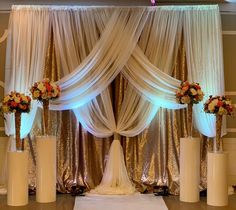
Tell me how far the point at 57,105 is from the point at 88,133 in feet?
1.84

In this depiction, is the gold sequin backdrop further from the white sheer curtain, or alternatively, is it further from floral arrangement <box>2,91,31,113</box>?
floral arrangement <box>2,91,31,113</box>

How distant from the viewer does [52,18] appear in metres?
5.47

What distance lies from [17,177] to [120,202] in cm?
124

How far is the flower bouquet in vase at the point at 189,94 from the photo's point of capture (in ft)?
16.2

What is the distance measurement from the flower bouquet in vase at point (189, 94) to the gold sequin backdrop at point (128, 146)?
471mm

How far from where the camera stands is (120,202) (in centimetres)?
486

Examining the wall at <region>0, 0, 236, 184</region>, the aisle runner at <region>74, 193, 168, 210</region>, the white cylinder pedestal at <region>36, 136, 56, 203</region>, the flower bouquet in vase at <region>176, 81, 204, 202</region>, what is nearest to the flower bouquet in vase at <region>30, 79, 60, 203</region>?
the white cylinder pedestal at <region>36, 136, 56, 203</region>

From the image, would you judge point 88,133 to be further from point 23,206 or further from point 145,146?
point 23,206

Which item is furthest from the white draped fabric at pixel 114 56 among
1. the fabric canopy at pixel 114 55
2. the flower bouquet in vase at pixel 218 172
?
the flower bouquet in vase at pixel 218 172

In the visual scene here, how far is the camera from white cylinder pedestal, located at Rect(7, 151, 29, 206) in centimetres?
468

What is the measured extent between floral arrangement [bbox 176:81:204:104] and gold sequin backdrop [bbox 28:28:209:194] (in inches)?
20.1

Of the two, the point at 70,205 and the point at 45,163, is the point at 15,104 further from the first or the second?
the point at 70,205

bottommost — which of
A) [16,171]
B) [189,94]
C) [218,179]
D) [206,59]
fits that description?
[218,179]

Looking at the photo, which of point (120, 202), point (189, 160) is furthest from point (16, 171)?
point (189, 160)
